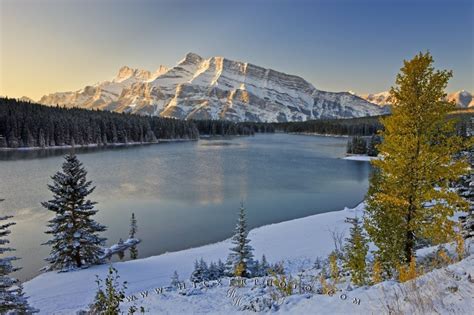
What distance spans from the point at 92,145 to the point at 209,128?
87962 mm

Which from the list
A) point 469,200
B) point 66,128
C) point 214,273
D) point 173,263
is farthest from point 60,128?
point 469,200

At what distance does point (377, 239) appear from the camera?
1121 cm

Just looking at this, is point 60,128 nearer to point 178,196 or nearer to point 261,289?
point 178,196

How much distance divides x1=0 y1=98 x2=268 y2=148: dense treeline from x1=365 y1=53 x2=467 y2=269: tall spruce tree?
284 ft

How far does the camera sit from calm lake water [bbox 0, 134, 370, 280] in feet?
82.0

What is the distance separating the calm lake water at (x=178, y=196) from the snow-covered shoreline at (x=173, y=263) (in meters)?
2.84

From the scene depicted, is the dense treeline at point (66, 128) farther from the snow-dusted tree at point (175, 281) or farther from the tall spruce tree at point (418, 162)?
the tall spruce tree at point (418, 162)

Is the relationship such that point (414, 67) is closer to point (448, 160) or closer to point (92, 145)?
point (448, 160)

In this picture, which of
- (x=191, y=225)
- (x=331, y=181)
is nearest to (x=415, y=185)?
(x=191, y=225)

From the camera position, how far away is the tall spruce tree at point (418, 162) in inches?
435

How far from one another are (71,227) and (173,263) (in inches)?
249

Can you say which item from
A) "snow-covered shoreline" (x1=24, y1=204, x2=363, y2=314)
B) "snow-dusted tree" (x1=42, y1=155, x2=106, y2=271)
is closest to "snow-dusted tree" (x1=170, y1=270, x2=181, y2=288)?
"snow-covered shoreline" (x1=24, y1=204, x2=363, y2=314)

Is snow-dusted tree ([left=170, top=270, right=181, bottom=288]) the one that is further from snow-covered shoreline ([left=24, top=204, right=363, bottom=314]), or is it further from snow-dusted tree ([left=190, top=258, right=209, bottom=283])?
snow-covered shoreline ([left=24, top=204, right=363, bottom=314])

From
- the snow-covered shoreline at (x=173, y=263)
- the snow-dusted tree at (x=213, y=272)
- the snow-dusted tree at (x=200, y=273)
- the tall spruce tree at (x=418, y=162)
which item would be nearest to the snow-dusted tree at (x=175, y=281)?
the snow-dusted tree at (x=200, y=273)
